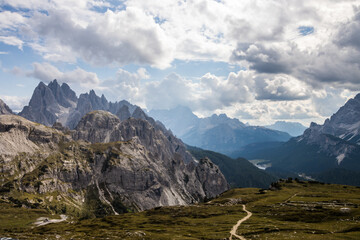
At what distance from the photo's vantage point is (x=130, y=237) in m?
104

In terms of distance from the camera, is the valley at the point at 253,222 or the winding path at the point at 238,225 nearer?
the valley at the point at 253,222

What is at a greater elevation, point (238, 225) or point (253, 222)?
point (253, 222)

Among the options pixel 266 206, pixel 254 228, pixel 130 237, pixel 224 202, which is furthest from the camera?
pixel 224 202

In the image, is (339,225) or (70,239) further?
(70,239)

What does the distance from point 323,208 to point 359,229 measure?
41043 millimetres

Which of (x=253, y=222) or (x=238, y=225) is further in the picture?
(x=253, y=222)

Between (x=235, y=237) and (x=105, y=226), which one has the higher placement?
(x=235, y=237)

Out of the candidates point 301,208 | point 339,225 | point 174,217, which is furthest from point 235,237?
point 174,217

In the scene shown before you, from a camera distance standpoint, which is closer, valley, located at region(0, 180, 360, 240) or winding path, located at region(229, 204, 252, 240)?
valley, located at region(0, 180, 360, 240)

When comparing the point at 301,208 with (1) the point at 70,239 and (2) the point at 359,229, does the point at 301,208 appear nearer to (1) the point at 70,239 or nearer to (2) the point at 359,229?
(2) the point at 359,229

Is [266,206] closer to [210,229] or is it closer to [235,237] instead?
[210,229]

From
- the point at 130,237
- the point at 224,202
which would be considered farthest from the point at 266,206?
the point at 130,237

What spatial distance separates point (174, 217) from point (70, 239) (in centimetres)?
5656

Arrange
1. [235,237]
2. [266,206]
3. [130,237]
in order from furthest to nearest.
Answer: [266,206] < [130,237] < [235,237]
